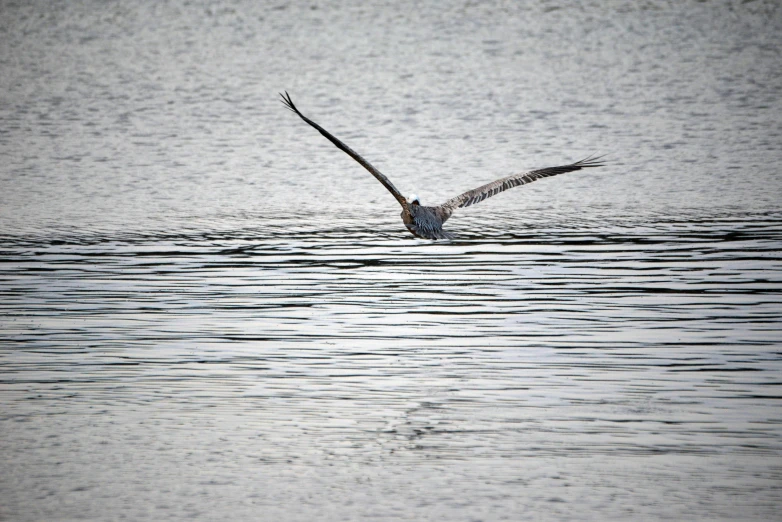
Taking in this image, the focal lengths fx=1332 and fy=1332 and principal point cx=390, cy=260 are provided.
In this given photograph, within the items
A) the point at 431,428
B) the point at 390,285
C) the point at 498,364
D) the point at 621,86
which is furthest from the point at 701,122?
the point at 431,428

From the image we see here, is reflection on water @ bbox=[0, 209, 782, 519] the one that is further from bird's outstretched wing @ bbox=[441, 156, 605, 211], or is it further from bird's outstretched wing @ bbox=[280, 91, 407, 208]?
bird's outstretched wing @ bbox=[280, 91, 407, 208]

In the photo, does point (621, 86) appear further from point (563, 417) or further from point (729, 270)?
point (563, 417)

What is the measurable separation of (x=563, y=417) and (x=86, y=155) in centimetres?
1418

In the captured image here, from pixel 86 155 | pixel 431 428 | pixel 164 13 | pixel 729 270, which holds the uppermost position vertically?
pixel 164 13

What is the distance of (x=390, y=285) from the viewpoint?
1315cm

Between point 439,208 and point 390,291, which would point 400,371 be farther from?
point 439,208

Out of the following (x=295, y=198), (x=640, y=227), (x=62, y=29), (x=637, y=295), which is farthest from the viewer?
(x=62, y=29)

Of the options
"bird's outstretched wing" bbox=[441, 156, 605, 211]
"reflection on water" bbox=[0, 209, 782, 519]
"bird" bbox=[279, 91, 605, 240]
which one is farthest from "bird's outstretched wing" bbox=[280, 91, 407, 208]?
"reflection on water" bbox=[0, 209, 782, 519]

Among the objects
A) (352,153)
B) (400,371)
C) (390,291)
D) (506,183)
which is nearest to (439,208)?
(506,183)

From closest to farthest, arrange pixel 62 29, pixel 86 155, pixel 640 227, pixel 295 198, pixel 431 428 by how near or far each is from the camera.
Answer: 1. pixel 431 428
2. pixel 640 227
3. pixel 295 198
4. pixel 86 155
5. pixel 62 29

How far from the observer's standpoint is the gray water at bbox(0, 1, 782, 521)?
797 cm

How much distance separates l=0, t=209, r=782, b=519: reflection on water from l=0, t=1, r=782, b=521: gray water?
0.03 meters

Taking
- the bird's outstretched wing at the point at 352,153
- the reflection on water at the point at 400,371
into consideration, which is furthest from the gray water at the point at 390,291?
the bird's outstretched wing at the point at 352,153

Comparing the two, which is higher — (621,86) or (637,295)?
(621,86)
